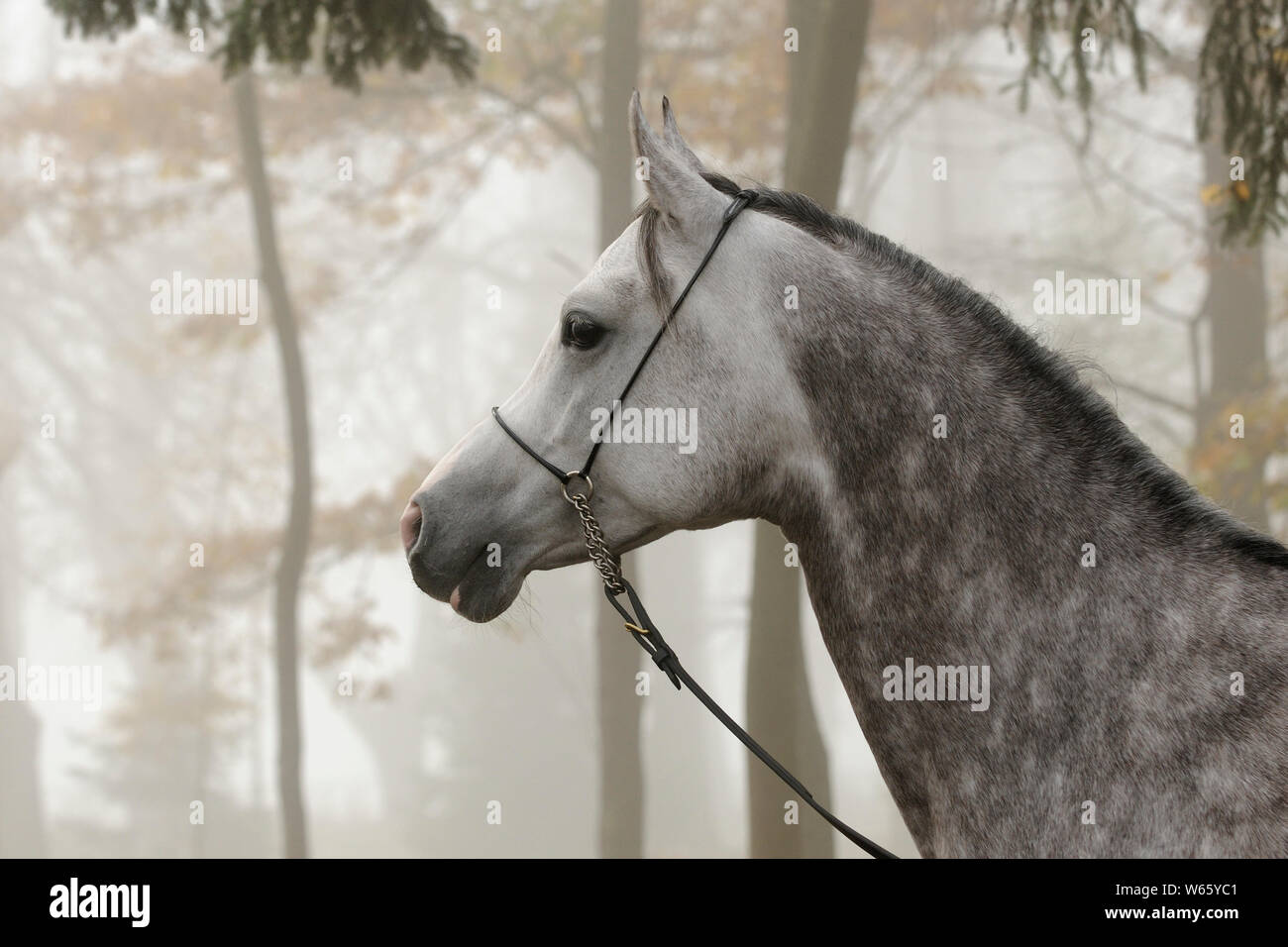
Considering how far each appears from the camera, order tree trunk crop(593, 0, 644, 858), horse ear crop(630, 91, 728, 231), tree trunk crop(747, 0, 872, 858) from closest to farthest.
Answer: horse ear crop(630, 91, 728, 231) → tree trunk crop(747, 0, 872, 858) → tree trunk crop(593, 0, 644, 858)

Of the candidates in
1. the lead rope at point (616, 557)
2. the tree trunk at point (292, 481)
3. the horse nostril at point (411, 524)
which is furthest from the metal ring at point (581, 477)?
the tree trunk at point (292, 481)

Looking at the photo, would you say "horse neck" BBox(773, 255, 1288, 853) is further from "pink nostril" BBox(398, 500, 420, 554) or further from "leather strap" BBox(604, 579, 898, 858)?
"pink nostril" BBox(398, 500, 420, 554)

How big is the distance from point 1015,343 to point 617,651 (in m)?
7.75

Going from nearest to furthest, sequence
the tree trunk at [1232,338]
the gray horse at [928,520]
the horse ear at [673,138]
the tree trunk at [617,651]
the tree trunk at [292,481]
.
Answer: the gray horse at [928,520]
the horse ear at [673,138]
the tree trunk at [617,651]
the tree trunk at [1232,338]
the tree trunk at [292,481]

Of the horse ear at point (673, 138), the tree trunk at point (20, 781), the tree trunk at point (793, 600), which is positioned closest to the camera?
the horse ear at point (673, 138)

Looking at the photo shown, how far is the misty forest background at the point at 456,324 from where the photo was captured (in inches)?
317

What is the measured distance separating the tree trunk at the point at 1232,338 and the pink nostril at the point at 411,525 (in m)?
9.70

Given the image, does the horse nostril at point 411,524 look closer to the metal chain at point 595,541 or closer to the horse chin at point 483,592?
the horse chin at point 483,592

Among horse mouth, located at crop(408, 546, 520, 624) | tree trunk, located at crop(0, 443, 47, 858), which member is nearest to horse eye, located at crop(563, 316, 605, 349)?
horse mouth, located at crop(408, 546, 520, 624)

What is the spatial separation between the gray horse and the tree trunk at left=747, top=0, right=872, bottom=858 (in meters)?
4.10

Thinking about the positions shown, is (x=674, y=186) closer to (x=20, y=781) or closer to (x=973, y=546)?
(x=973, y=546)

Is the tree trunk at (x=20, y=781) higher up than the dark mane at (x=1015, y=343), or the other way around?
the dark mane at (x=1015, y=343)

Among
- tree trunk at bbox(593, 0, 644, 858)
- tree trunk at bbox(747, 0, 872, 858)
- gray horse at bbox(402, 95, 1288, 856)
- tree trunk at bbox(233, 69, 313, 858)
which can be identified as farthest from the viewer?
tree trunk at bbox(233, 69, 313, 858)

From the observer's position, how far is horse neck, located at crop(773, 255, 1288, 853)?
8.77ft
